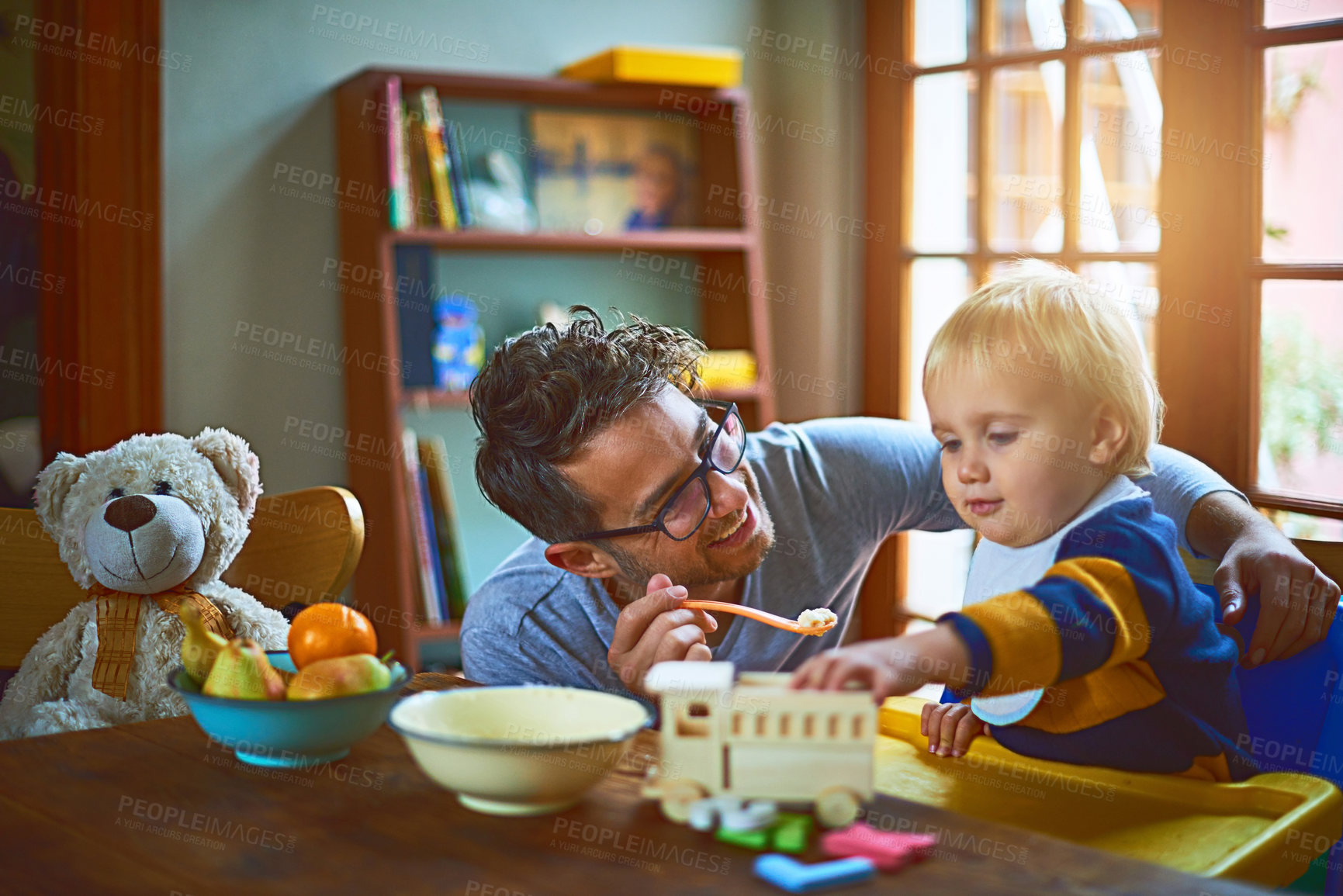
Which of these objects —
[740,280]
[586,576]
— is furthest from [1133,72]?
[586,576]

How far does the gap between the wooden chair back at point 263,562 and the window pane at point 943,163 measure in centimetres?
218

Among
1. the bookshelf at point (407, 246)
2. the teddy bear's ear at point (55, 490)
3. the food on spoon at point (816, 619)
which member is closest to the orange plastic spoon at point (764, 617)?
the food on spoon at point (816, 619)

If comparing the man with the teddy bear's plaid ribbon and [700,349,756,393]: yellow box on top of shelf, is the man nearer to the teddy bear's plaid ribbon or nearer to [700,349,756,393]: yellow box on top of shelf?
the teddy bear's plaid ribbon

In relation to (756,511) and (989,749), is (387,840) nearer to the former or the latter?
(989,749)

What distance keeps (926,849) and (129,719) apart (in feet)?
2.86

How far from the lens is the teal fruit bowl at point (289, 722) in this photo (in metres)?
0.95

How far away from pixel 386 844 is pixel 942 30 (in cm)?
295

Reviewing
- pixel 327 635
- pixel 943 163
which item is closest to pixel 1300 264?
pixel 943 163

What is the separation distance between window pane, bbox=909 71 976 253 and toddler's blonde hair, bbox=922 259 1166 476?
2.11 meters

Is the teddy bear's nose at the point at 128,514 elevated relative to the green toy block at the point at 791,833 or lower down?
elevated

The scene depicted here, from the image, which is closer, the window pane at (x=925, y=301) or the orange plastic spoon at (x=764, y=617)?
the orange plastic spoon at (x=764, y=617)

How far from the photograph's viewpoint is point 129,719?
1262mm

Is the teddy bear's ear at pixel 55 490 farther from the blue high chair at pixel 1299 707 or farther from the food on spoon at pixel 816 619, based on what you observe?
the blue high chair at pixel 1299 707

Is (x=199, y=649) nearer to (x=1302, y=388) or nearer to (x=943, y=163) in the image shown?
(x=1302, y=388)
